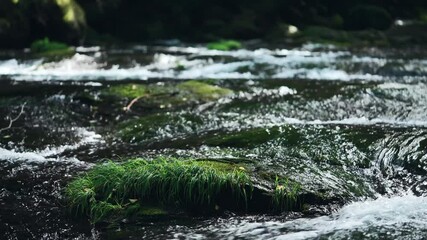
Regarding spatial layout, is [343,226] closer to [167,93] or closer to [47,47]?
[167,93]

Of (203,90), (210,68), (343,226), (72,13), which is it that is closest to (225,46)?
(210,68)

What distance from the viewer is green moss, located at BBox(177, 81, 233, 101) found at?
12438 millimetres

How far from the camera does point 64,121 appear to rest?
10953mm

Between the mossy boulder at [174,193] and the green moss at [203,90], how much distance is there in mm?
5747

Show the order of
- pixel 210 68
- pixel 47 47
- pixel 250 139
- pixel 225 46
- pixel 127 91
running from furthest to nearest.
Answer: pixel 225 46, pixel 47 47, pixel 210 68, pixel 127 91, pixel 250 139

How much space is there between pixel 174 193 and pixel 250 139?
256 centimetres

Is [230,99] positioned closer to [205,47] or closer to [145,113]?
[145,113]

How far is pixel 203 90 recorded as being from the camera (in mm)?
12812

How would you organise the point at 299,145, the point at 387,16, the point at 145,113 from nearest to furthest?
the point at 299,145
the point at 145,113
the point at 387,16

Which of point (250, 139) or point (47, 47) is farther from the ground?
point (47, 47)

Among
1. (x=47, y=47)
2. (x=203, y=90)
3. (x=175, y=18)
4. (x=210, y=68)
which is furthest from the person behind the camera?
Answer: (x=175, y=18)

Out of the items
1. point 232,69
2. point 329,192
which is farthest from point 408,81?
point 329,192

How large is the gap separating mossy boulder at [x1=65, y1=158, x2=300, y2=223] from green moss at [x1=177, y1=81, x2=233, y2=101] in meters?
5.75

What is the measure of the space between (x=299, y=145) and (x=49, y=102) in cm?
640
